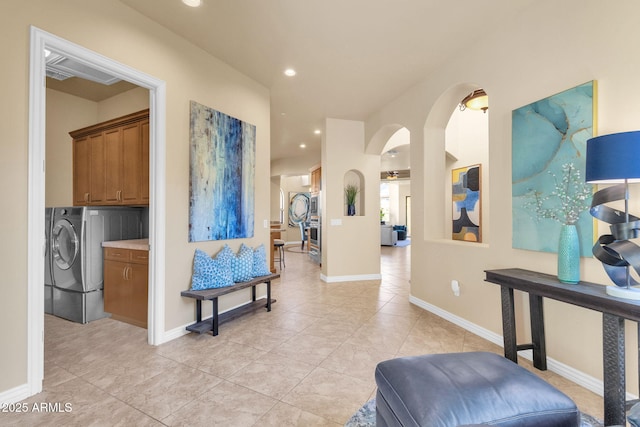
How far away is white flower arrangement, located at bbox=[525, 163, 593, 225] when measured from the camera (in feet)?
6.88

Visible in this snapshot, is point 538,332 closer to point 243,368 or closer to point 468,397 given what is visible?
point 468,397

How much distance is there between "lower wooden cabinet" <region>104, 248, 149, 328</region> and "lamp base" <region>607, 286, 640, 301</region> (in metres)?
3.80

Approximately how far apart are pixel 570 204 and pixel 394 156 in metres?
7.36

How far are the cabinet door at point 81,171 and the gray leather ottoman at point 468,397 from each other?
4408mm

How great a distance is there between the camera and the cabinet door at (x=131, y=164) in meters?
3.40

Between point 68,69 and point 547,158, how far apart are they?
4.66 meters

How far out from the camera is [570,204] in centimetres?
217

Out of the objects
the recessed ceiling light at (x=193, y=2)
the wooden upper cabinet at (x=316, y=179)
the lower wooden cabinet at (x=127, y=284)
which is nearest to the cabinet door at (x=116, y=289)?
the lower wooden cabinet at (x=127, y=284)

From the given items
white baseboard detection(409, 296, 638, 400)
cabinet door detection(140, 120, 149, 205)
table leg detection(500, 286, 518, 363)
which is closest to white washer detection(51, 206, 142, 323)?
Answer: cabinet door detection(140, 120, 149, 205)

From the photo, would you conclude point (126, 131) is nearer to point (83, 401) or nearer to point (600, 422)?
point (83, 401)

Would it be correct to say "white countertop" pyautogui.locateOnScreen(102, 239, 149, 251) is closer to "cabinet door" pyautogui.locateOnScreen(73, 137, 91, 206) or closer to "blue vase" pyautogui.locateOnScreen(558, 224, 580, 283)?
"cabinet door" pyautogui.locateOnScreen(73, 137, 91, 206)

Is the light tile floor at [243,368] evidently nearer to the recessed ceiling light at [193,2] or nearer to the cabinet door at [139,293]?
the cabinet door at [139,293]

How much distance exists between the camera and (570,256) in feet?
6.59

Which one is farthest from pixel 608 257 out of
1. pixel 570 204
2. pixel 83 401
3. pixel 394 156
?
pixel 394 156
